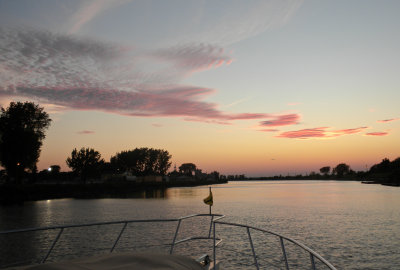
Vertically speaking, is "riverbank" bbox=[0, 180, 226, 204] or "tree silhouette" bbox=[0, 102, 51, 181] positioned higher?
"tree silhouette" bbox=[0, 102, 51, 181]

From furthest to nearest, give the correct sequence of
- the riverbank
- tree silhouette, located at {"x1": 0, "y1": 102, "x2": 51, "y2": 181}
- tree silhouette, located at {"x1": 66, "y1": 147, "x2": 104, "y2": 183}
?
tree silhouette, located at {"x1": 66, "y1": 147, "x2": 104, "y2": 183} < the riverbank < tree silhouette, located at {"x1": 0, "y1": 102, "x2": 51, "y2": 181}

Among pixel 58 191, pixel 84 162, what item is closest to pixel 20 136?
pixel 58 191

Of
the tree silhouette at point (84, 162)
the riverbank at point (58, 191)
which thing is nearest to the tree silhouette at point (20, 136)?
the riverbank at point (58, 191)

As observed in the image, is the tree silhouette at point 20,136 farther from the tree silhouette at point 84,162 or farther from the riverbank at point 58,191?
the tree silhouette at point 84,162

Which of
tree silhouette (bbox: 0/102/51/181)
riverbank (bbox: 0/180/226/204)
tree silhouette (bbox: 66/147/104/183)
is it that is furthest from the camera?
tree silhouette (bbox: 66/147/104/183)

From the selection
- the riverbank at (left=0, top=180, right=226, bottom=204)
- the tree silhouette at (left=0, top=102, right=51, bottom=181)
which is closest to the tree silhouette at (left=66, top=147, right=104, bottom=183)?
the riverbank at (left=0, top=180, right=226, bottom=204)

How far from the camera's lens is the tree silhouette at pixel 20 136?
76188 millimetres

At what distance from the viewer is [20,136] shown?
76.8 metres

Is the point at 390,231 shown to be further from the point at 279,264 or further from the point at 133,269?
the point at 133,269

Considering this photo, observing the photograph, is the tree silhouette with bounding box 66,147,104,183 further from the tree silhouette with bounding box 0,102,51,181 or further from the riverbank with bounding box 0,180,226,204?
the tree silhouette with bounding box 0,102,51,181

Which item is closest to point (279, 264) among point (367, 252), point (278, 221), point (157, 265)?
point (367, 252)

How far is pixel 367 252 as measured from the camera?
2898 centimetres

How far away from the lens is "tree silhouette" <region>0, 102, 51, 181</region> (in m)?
76.2

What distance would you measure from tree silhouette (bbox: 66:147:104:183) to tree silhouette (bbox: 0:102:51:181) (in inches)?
2885
